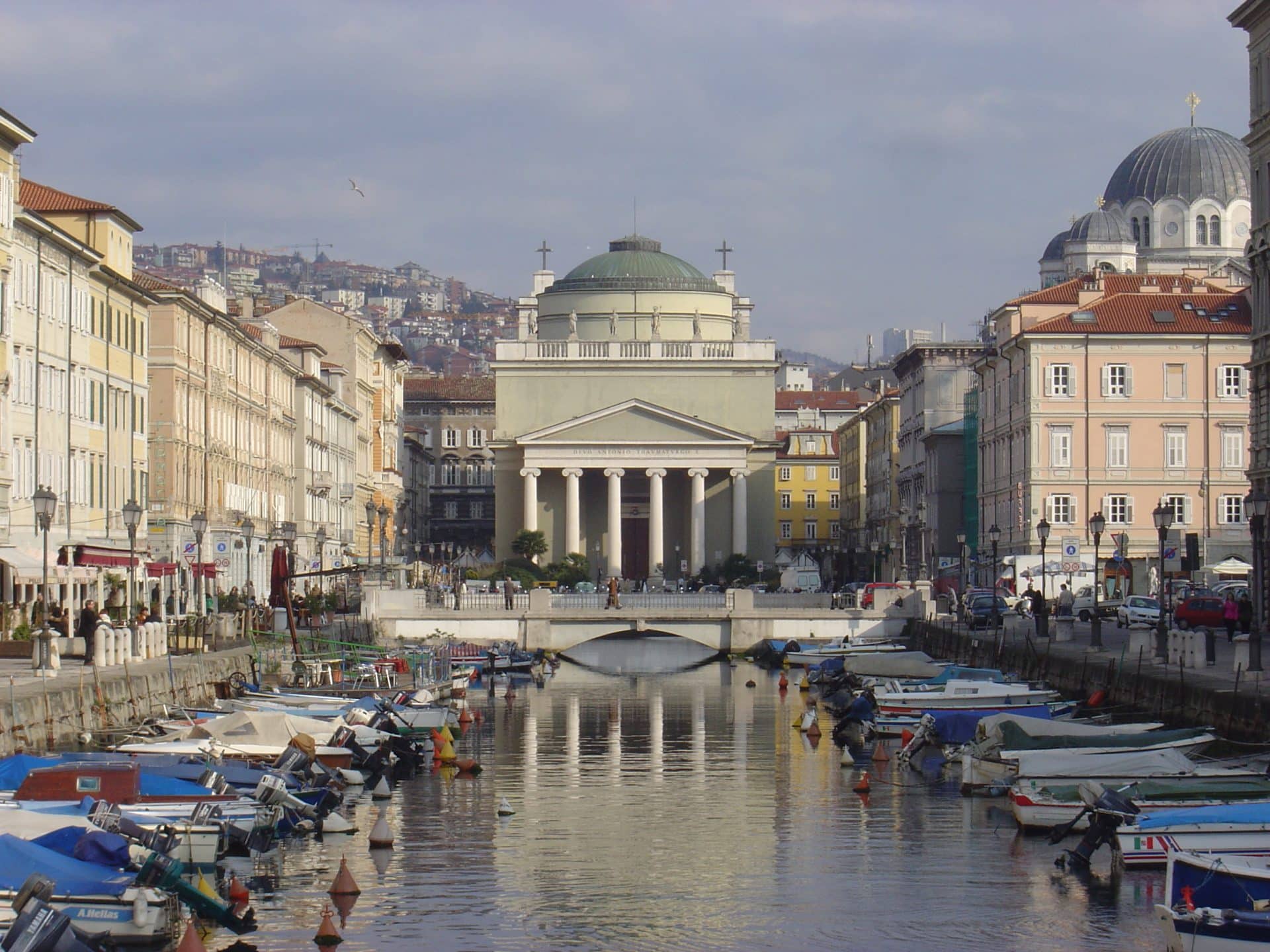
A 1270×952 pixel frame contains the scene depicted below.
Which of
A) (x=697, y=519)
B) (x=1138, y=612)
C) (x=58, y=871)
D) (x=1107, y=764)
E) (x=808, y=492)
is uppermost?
(x=808, y=492)

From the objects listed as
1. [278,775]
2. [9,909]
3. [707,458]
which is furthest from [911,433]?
[9,909]

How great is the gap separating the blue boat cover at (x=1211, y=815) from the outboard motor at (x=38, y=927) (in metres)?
13.5

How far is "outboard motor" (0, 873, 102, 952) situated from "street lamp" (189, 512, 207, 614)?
37.3m

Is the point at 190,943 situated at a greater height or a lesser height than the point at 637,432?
lesser

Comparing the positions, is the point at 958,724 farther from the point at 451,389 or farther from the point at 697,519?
the point at 451,389

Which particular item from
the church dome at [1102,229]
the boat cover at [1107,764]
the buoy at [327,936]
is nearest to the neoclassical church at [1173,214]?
the church dome at [1102,229]

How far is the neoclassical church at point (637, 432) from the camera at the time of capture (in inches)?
4946

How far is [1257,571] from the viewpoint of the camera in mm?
54281

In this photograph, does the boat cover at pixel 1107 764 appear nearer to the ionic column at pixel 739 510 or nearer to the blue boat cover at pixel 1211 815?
the blue boat cover at pixel 1211 815

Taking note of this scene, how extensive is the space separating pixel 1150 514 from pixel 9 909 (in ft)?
244

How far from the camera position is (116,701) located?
1681 inches

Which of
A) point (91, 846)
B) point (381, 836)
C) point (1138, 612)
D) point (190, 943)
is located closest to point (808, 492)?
point (1138, 612)

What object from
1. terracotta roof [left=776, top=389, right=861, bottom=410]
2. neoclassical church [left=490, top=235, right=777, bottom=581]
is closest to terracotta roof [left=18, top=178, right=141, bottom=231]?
neoclassical church [left=490, top=235, right=777, bottom=581]

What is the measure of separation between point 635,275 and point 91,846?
12095cm
